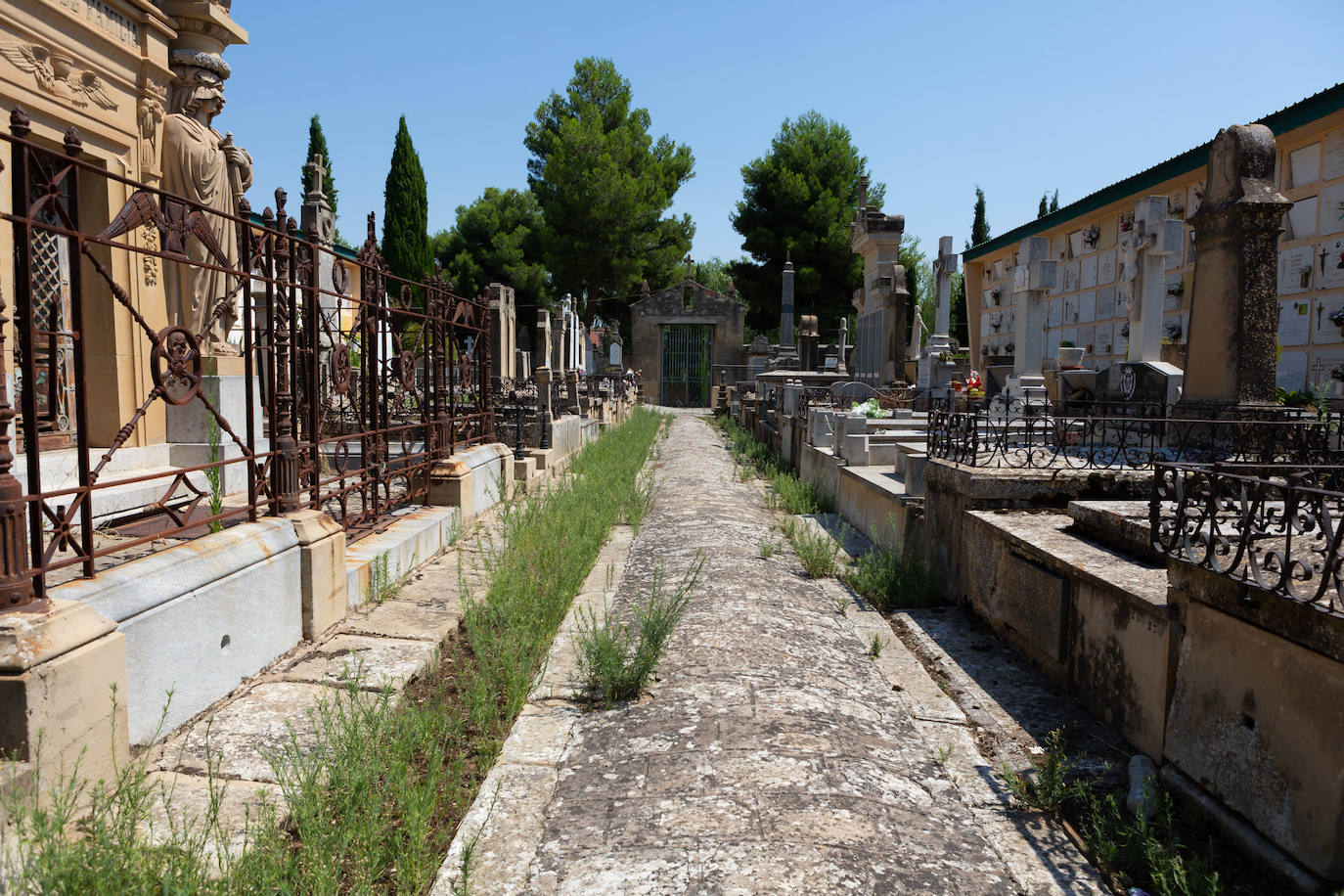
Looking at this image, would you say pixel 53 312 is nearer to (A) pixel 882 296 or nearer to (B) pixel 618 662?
(B) pixel 618 662

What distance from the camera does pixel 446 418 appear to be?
746 cm

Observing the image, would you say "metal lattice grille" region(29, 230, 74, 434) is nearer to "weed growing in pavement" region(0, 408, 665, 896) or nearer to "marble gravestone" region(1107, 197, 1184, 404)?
"weed growing in pavement" region(0, 408, 665, 896)

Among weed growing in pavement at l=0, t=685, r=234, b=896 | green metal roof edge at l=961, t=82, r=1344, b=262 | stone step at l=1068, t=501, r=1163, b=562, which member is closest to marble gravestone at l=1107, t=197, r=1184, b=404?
green metal roof edge at l=961, t=82, r=1344, b=262

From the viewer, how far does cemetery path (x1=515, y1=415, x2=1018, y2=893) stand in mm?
2660

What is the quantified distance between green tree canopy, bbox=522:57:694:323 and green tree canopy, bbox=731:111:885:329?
373 cm

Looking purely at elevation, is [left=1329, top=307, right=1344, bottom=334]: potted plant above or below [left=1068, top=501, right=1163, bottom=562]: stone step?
above

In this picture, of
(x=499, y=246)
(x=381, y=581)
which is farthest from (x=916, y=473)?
(x=499, y=246)

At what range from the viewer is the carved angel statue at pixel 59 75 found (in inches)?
231

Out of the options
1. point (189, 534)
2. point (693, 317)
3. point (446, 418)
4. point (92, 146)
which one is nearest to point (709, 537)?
point (446, 418)

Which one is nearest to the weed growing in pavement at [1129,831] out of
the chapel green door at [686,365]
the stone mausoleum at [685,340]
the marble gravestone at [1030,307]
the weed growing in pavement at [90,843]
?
the weed growing in pavement at [90,843]

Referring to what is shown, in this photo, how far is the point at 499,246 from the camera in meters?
40.8

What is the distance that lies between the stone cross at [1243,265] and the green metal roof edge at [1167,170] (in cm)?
124

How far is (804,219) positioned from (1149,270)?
2912 cm

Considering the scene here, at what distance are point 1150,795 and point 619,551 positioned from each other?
4.95 metres
